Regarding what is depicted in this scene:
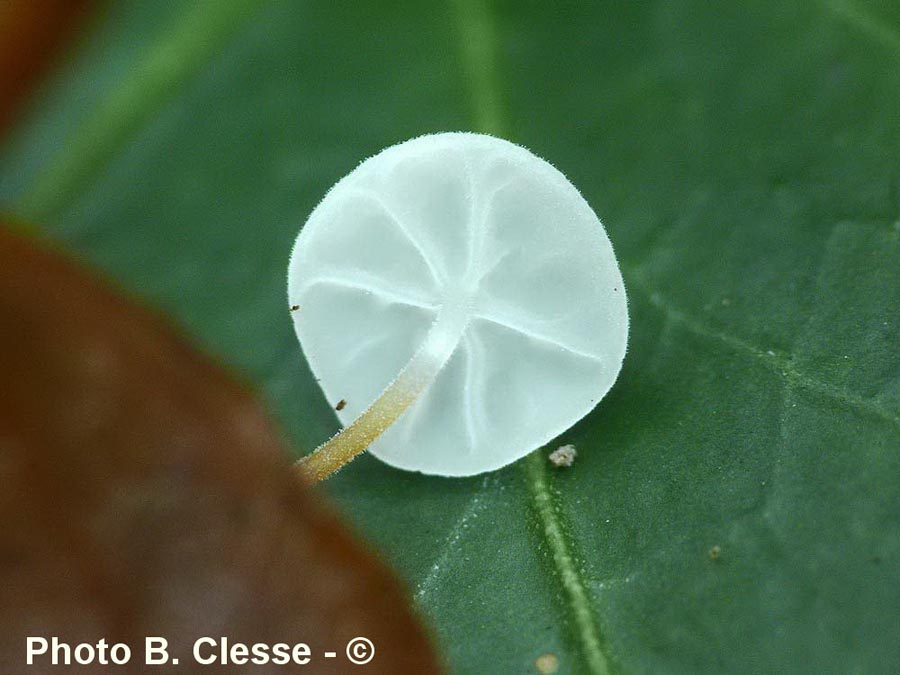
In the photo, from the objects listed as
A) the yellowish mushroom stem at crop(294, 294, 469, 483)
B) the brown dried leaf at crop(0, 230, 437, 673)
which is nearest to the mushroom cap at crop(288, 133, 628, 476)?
the yellowish mushroom stem at crop(294, 294, 469, 483)

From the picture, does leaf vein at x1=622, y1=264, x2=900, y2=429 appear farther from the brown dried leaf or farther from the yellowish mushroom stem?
the brown dried leaf

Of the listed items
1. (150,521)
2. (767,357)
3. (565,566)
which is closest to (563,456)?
(565,566)

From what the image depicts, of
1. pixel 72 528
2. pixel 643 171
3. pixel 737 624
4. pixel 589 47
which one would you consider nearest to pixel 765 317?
pixel 643 171

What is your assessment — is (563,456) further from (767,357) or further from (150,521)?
(150,521)

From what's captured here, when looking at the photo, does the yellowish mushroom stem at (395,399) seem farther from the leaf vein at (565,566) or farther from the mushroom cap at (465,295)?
the leaf vein at (565,566)

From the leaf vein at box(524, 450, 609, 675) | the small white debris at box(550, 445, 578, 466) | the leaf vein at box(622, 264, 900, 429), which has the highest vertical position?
the leaf vein at box(622, 264, 900, 429)
